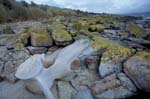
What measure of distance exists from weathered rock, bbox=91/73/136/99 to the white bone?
2.21ft

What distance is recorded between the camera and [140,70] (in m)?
4.22

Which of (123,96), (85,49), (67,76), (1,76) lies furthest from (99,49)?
(1,76)

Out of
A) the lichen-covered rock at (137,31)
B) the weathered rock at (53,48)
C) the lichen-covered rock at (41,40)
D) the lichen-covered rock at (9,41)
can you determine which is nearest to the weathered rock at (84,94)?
the weathered rock at (53,48)

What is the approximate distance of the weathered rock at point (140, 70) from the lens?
4.15m

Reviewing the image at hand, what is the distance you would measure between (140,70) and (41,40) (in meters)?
2.45

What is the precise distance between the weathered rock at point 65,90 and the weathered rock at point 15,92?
0.33 meters

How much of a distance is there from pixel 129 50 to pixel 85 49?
903 mm

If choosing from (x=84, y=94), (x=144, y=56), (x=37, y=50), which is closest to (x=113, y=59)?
(x=144, y=56)

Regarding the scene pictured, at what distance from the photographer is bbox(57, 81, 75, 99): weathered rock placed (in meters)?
4.30

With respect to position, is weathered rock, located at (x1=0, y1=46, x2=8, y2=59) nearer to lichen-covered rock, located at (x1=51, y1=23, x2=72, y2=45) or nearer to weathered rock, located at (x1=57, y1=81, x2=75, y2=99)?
lichen-covered rock, located at (x1=51, y1=23, x2=72, y2=45)

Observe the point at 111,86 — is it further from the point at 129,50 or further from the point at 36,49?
the point at 36,49

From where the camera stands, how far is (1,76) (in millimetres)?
4969

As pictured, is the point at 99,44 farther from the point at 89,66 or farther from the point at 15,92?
the point at 15,92

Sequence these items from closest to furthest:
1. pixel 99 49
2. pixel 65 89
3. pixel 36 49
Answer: pixel 65 89
pixel 99 49
pixel 36 49
